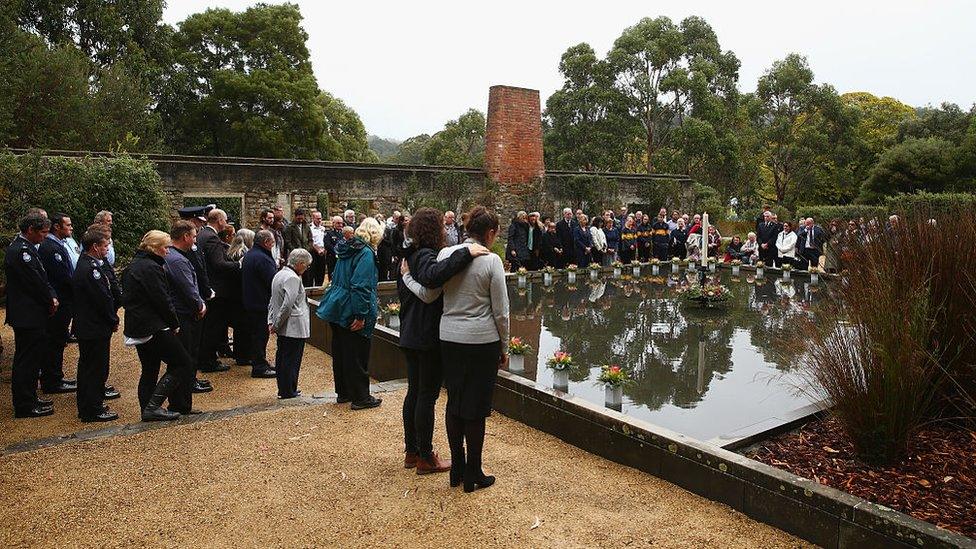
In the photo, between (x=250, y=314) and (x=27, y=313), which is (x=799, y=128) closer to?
(x=250, y=314)

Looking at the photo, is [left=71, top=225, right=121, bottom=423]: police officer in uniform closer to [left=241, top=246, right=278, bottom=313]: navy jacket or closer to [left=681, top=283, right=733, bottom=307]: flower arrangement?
[left=241, top=246, right=278, bottom=313]: navy jacket

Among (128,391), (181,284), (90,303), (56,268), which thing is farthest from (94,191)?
(181,284)

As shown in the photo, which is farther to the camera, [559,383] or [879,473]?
[559,383]

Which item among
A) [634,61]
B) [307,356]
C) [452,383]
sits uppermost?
[634,61]

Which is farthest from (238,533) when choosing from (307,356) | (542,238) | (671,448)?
(542,238)

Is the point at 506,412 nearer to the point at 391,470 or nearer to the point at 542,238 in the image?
the point at 391,470

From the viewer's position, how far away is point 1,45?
1670 cm

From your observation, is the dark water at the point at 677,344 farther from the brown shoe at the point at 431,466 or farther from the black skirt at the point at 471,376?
the black skirt at the point at 471,376

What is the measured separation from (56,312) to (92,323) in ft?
3.39

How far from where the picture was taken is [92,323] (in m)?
5.25

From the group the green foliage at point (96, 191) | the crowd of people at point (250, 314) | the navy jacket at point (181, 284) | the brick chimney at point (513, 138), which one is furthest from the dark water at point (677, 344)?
the brick chimney at point (513, 138)

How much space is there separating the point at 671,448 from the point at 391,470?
183cm

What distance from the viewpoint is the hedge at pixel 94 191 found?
9.66 meters

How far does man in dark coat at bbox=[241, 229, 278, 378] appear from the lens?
6641 mm
